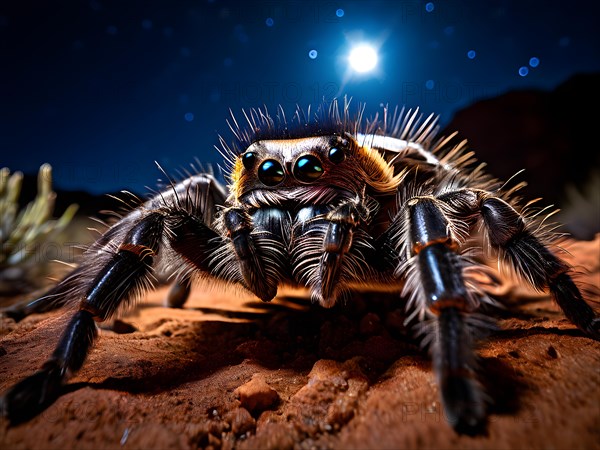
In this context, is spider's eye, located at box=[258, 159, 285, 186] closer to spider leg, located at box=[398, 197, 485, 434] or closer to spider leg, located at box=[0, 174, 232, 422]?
spider leg, located at box=[0, 174, 232, 422]

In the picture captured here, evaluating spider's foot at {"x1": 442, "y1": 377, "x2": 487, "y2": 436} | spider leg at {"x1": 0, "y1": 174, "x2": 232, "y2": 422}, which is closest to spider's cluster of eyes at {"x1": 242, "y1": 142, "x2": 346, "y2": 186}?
spider leg at {"x1": 0, "y1": 174, "x2": 232, "y2": 422}

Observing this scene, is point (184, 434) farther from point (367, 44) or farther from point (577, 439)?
point (367, 44)

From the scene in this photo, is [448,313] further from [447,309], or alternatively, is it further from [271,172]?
[271,172]

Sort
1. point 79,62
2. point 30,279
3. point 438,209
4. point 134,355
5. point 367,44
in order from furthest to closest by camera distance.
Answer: point 79,62, point 30,279, point 367,44, point 134,355, point 438,209

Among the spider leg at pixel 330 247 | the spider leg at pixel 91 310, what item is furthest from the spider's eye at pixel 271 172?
the spider leg at pixel 91 310

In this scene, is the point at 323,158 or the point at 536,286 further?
the point at 323,158

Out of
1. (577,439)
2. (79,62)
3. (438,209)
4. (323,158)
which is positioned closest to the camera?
(577,439)

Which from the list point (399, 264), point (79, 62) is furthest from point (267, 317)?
point (79, 62)

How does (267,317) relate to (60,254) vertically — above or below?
below
